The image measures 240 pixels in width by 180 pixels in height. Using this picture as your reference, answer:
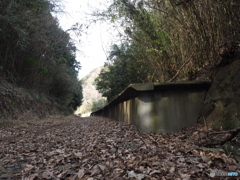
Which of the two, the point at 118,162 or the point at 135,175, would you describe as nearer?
the point at 135,175

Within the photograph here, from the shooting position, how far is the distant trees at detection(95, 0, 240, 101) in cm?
296

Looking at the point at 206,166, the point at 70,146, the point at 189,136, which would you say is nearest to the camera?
the point at 206,166

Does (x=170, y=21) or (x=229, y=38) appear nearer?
(x=229, y=38)

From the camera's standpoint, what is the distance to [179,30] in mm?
3736

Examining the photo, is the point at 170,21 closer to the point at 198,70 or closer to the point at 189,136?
the point at 198,70

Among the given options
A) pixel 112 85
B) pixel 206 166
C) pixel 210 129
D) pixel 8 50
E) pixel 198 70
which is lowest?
pixel 206 166

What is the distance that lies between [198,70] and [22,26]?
604 cm

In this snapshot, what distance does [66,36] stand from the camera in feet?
33.9

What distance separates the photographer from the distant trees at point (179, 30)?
296cm

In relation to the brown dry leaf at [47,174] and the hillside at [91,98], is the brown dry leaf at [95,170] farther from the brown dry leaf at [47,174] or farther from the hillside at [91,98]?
the hillside at [91,98]

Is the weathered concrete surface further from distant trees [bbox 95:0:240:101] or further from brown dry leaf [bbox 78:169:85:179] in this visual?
brown dry leaf [bbox 78:169:85:179]

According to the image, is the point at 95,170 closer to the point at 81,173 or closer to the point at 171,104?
the point at 81,173

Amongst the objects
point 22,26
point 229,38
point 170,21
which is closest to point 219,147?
point 229,38

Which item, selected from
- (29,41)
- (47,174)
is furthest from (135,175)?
(29,41)
